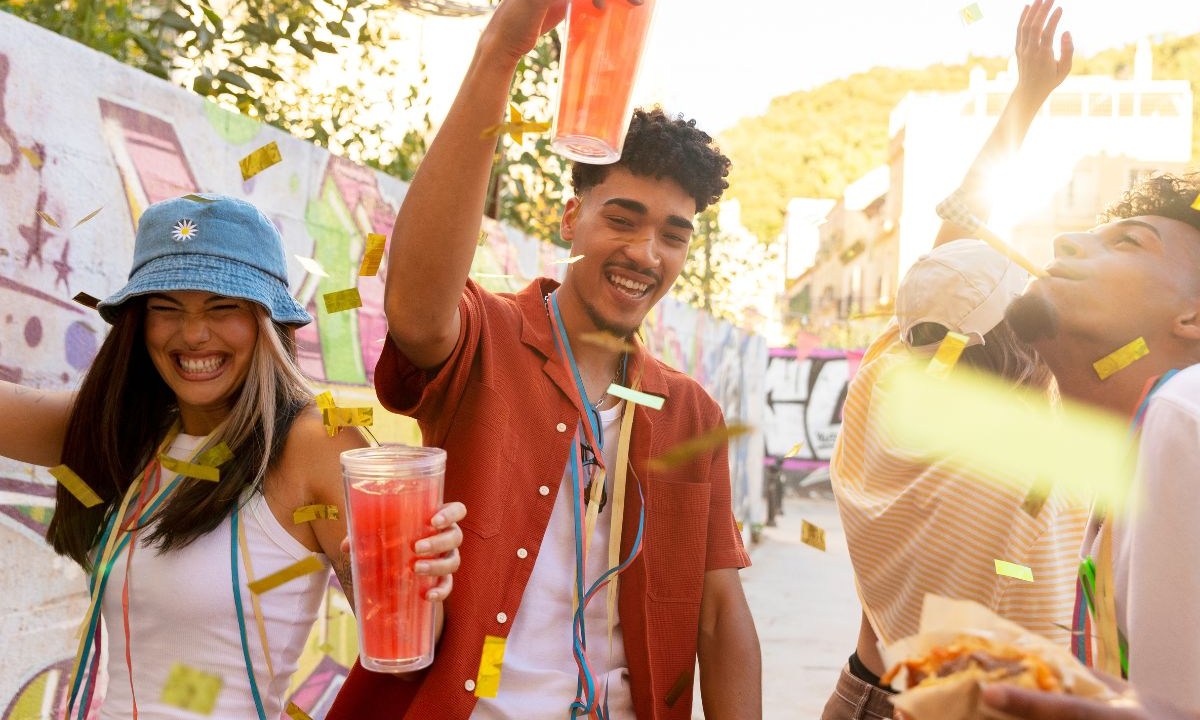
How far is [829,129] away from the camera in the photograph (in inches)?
985

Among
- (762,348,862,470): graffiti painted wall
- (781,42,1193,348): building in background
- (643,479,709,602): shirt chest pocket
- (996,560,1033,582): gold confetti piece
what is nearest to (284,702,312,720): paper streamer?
(643,479,709,602): shirt chest pocket

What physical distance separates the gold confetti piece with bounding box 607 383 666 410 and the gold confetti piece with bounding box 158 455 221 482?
0.92 metres

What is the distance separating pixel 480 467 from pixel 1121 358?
51.0 inches

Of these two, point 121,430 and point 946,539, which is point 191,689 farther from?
point 946,539

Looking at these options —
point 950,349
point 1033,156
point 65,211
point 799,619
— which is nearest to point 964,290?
point 950,349

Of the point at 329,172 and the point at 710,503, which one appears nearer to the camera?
the point at 710,503

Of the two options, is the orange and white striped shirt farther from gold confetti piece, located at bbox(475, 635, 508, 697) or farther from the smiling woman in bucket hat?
the smiling woman in bucket hat

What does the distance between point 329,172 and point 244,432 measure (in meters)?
2.48

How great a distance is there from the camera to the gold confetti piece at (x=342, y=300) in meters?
2.39

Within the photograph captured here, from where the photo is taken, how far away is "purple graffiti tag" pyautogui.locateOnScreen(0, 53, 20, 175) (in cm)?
288

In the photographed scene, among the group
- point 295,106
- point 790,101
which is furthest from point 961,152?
point 295,106

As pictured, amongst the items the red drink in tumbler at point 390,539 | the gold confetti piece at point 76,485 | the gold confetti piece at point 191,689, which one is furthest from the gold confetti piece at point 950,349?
the gold confetti piece at point 76,485

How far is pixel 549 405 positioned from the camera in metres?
2.37

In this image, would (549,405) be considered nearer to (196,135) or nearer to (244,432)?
(244,432)
